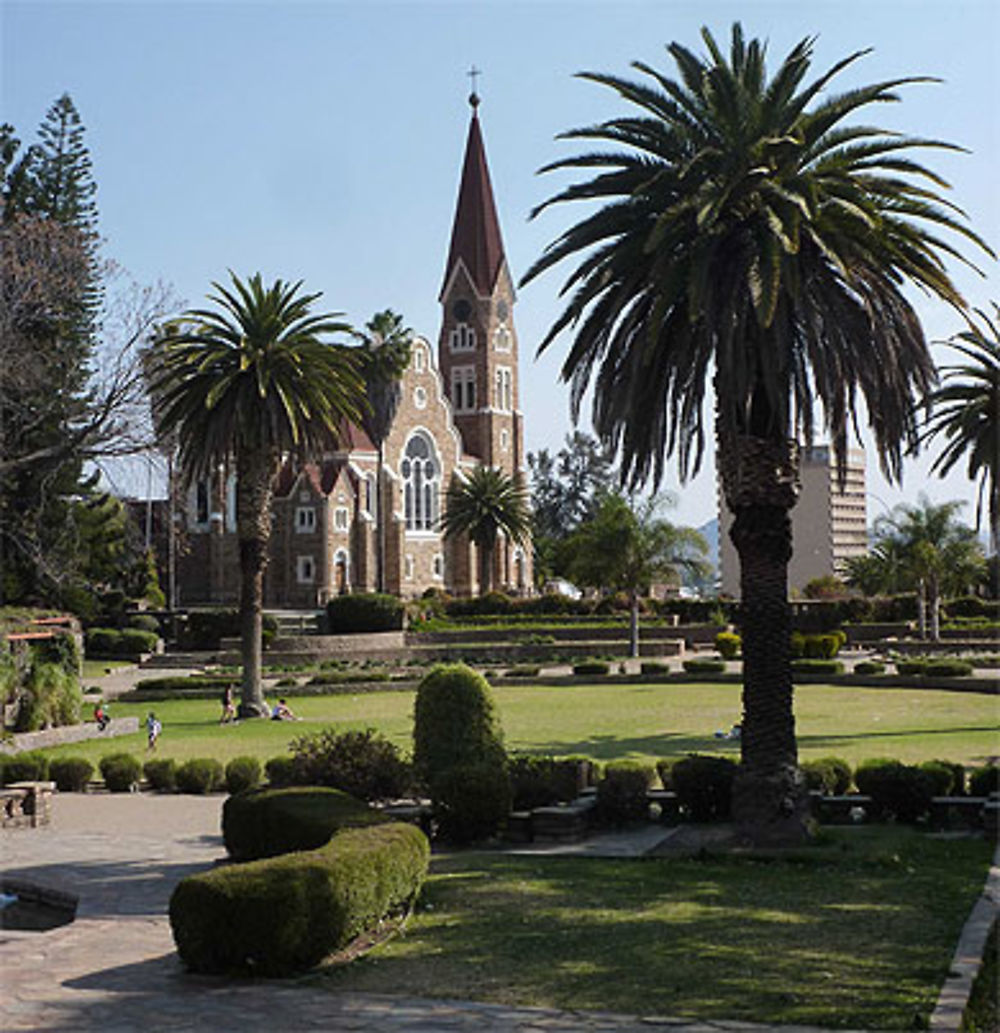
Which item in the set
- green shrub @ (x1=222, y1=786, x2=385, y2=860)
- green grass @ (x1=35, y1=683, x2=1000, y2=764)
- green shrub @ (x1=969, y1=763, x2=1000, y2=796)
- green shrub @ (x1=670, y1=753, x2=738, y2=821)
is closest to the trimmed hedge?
green shrub @ (x1=670, y1=753, x2=738, y2=821)

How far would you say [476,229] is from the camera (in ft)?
301

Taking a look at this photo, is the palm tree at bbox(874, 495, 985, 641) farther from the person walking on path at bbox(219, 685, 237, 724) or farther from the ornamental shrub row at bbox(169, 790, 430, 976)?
the ornamental shrub row at bbox(169, 790, 430, 976)

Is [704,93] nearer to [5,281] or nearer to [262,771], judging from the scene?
[262,771]

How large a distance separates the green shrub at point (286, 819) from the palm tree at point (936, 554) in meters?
38.2

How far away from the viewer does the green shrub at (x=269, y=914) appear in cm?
918

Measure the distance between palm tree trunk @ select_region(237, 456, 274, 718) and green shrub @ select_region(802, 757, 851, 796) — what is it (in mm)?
18740

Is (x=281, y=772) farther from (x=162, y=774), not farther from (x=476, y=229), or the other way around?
(x=476, y=229)

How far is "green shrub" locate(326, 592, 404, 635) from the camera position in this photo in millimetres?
56875

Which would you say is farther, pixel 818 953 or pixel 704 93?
pixel 704 93

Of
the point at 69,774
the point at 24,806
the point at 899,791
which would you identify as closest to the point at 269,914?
the point at 899,791

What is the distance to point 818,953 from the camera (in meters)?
9.30

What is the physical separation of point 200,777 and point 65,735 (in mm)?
8901

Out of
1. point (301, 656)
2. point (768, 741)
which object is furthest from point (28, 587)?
point (768, 741)

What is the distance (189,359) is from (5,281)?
7.28m
